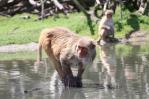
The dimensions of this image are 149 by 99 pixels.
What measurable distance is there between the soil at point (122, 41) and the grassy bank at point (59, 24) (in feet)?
1.37

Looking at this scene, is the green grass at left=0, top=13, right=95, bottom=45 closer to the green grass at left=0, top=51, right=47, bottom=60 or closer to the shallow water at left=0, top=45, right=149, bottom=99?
the green grass at left=0, top=51, right=47, bottom=60

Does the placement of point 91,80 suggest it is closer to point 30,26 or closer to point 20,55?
point 20,55

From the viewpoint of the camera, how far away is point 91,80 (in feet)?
45.6

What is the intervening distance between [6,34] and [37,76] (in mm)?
10517

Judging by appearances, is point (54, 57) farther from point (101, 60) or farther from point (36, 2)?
point (36, 2)

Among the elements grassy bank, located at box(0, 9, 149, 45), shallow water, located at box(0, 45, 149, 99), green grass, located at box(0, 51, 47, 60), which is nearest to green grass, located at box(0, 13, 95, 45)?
grassy bank, located at box(0, 9, 149, 45)

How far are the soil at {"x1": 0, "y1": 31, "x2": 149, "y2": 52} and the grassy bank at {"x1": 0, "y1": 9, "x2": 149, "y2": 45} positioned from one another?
42cm

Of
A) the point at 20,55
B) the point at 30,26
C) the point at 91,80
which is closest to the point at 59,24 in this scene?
the point at 30,26

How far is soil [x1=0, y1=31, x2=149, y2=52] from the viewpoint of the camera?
2247 cm

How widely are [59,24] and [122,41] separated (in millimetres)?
3444

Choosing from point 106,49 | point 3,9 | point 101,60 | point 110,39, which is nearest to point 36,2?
point 3,9

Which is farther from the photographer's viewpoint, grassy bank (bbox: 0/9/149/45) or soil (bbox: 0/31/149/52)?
grassy bank (bbox: 0/9/149/45)

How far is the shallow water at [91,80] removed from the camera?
39.3 feet

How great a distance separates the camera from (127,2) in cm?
2844
